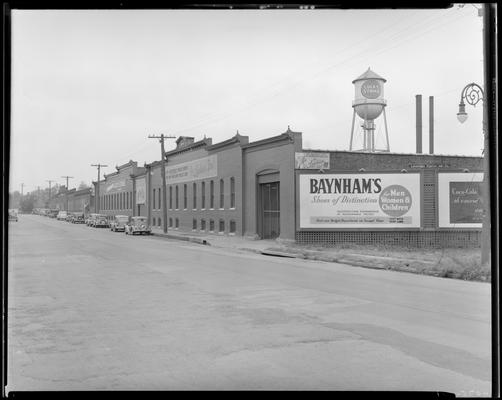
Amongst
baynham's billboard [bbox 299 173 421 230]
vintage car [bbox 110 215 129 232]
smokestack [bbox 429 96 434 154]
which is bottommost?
vintage car [bbox 110 215 129 232]

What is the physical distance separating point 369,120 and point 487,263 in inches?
957

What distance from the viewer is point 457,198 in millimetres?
28312

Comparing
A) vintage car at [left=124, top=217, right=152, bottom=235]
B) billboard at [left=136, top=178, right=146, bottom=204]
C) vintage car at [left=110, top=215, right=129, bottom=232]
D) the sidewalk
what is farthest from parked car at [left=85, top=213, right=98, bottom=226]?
the sidewalk

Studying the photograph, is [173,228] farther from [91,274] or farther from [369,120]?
[91,274]

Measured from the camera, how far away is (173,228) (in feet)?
159

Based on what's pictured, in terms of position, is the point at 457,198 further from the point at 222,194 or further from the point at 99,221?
the point at 99,221

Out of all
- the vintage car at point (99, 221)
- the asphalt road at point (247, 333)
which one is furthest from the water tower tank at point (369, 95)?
the vintage car at point (99, 221)

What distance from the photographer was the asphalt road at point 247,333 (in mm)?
5441

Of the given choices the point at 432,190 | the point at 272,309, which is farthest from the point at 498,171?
the point at 432,190

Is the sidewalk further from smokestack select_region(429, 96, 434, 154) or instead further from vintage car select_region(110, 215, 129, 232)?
smokestack select_region(429, 96, 434, 154)

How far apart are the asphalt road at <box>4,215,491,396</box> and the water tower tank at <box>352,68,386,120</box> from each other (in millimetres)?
24233

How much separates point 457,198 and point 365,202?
5071mm

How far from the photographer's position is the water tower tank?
36812mm

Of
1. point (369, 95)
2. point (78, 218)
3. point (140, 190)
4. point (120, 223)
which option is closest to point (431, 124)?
point (369, 95)
